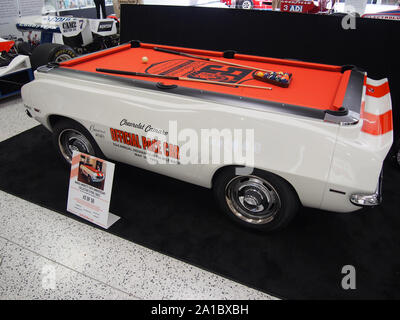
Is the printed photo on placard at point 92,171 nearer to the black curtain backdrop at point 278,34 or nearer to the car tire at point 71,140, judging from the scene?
the car tire at point 71,140

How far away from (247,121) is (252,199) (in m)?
0.46

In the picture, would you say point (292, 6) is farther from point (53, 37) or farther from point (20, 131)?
point (20, 131)

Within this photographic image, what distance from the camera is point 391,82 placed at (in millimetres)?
2754

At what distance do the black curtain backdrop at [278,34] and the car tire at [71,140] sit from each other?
76.6 inches

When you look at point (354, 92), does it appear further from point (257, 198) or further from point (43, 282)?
point (43, 282)

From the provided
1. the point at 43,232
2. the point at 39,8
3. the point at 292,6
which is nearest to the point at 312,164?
the point at 43,232

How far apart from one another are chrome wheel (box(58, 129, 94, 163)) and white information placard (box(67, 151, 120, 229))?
0.39 metres

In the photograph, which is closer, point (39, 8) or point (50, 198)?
point (50, 198)

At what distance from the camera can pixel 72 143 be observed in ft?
7.36

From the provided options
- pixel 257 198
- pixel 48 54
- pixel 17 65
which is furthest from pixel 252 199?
pixel 17 65

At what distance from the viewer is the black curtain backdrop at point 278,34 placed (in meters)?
2.68

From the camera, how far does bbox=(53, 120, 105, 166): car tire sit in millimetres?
2061

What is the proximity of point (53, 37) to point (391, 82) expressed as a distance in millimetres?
4212

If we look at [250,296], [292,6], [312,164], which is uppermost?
[292,6]
